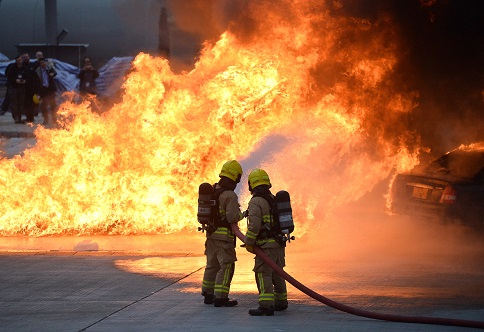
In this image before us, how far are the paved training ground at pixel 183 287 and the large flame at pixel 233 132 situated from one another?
1.81ft

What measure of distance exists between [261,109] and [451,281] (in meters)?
4.47

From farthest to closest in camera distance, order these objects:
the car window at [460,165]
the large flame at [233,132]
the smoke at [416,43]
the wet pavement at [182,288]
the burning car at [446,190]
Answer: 1. the smoke at [416,43]
2. the large flame at [233,132]
3. the car window at [460,165]
4. the burning car at [446,190]
5. the wet pavement at [182,288]

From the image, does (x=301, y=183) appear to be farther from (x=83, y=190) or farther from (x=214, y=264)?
(x=214, y=264)

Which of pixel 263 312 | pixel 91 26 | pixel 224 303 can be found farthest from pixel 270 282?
pixel 91 26

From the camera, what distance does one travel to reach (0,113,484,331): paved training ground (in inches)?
338

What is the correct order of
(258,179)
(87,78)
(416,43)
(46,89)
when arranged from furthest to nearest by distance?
1. (46,89)
2. (87,78)
3. (416,43)
4. (258,179)

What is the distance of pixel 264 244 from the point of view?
898 centimetres

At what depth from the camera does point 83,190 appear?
13836 millimetres

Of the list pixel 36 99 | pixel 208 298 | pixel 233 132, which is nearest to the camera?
pixel 208 298

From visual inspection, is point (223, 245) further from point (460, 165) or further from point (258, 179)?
point (460, 165)

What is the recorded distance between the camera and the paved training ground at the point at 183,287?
859 cm

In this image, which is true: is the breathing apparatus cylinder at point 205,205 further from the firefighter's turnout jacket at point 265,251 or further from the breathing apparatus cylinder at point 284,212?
the breathing apparatus cylinder at point 284,212

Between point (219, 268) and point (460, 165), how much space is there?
5417 mm

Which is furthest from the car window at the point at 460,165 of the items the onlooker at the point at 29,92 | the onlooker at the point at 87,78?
the onlooker at the point at 29,92
